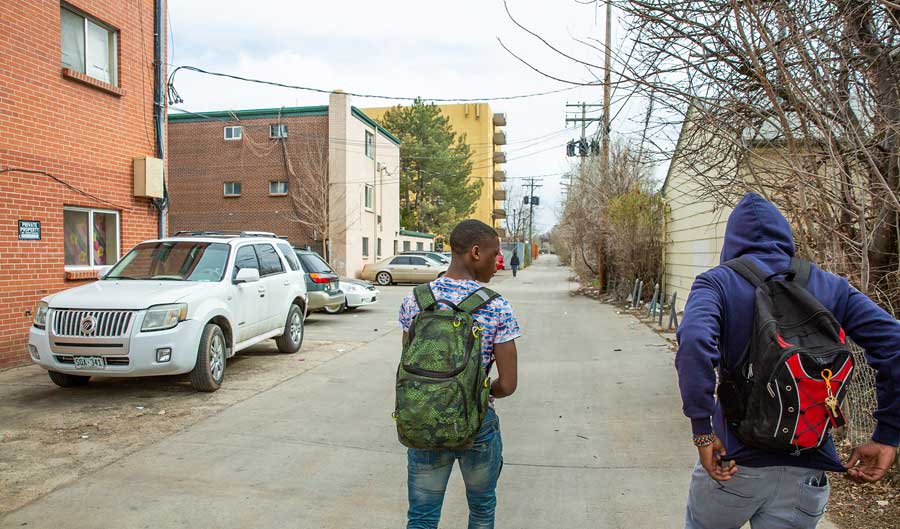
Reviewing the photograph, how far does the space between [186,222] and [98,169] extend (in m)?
21.9

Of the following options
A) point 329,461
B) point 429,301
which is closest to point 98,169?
point 329,461

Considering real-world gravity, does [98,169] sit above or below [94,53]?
below

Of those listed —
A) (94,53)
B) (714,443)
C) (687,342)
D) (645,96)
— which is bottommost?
(714,443)

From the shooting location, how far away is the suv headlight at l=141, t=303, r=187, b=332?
672cm

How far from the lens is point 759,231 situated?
2.47 m

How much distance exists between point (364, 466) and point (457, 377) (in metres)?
2.82

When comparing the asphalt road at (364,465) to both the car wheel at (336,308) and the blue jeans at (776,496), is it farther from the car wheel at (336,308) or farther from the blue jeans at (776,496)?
the car wheel at (336,308)

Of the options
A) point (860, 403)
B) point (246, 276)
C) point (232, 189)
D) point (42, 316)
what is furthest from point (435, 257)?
point (860, 403)

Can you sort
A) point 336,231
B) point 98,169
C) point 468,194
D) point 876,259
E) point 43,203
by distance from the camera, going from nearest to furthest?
point 876,259
point 43,203
point 98,169
point 336,231
point 468,194

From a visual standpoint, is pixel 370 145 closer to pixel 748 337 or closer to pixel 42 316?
pixel 42 316

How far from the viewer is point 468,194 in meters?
53.1

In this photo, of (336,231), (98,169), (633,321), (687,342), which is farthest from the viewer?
(336,231)

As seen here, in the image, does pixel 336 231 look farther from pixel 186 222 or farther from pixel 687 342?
pixel 687 342

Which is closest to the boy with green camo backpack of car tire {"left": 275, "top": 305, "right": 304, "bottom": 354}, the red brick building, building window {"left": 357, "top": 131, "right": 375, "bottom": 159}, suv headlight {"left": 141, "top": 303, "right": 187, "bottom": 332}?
suv headlight {"left": 141, "top": 303, "right": 187, "bottom": 332}
